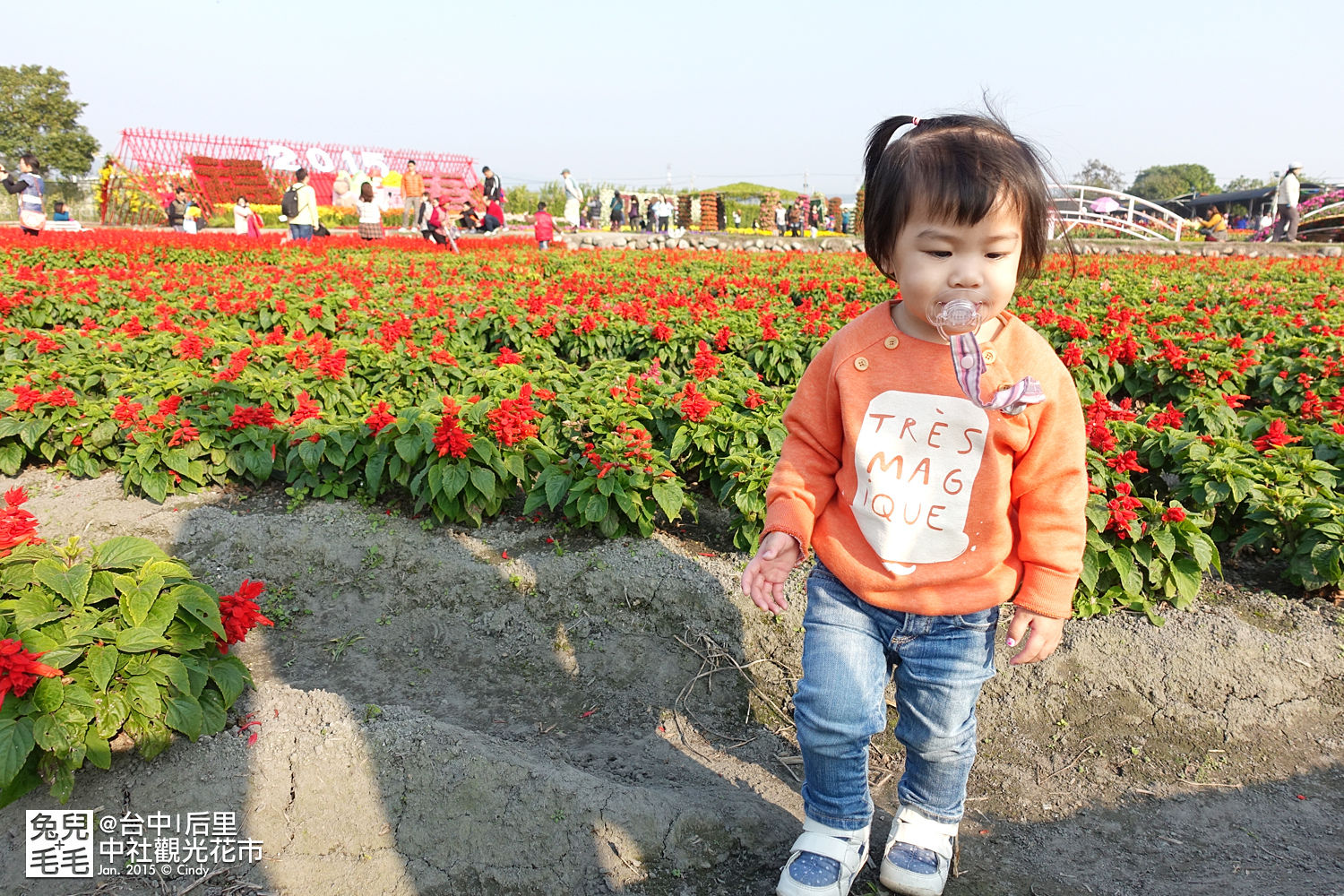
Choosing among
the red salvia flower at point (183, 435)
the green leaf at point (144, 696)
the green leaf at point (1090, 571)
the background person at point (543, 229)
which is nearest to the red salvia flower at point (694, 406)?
the green leaf at point (1090, 571)

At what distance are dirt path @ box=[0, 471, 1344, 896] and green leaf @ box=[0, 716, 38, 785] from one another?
232mm

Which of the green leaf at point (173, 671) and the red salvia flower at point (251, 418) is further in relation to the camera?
the red salvia flower at point (251, 418)

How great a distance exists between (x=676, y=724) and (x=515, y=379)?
2.30 meters

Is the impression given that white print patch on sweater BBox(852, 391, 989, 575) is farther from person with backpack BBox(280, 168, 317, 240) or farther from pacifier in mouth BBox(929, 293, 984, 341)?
person with backpack BBox(280, 168, 317, 240)

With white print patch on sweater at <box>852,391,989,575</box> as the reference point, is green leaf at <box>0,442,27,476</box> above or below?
below

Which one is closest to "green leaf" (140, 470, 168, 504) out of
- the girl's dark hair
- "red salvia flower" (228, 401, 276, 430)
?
"red salvia flower" (228, 401, 276, 430)

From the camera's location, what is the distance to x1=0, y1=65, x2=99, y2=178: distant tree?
130 ft

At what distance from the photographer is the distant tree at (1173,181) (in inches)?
3061

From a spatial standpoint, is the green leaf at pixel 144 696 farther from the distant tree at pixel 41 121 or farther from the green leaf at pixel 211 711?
the distant tree at pixel 41 121

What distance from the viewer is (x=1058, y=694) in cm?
290

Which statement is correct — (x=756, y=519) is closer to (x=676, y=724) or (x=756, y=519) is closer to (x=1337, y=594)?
(x=676, y=724)

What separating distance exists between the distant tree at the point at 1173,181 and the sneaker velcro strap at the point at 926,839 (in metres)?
86.6

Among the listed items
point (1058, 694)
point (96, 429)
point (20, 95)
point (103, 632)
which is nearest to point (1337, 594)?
point (1058, 694)

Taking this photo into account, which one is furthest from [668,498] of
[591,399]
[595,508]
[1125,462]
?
[1125,462]
